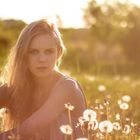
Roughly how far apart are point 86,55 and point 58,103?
53.7m

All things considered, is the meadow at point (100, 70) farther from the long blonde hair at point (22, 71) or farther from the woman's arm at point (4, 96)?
the woman's arm at point (4, 96)

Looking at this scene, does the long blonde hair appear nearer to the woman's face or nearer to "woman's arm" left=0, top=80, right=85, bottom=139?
the woman's face

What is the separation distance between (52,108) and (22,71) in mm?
598

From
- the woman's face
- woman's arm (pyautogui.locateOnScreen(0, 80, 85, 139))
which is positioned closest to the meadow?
woman's arm (pyautogui.locateOnScreen(0, 80, 85, 139))

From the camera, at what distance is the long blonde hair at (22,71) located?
5.02 m

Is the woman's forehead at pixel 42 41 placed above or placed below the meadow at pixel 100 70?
below

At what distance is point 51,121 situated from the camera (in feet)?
15.7

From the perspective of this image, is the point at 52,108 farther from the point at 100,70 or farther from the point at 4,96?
the point at 100,70

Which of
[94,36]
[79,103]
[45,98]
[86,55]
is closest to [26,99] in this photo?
[45,98]

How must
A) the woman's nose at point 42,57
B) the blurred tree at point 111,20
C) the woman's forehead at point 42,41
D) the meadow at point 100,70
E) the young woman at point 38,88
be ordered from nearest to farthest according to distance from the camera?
1. the young woman at point 38,88
2. the woman's nose at point 42,57
3. the woman's forehead at point 42,41
4. the meadow at point 100,70
5. the blurred tree at point 111,20

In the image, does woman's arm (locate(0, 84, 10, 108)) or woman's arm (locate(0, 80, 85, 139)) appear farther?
woman's arm (locate(0, 84, 10, 108))

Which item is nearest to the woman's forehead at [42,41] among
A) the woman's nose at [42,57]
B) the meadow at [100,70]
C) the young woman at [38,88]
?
the young woman at [38,88]

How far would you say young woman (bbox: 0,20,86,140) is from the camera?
4.68m

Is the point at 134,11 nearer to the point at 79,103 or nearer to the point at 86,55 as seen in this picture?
the point at 86,55
